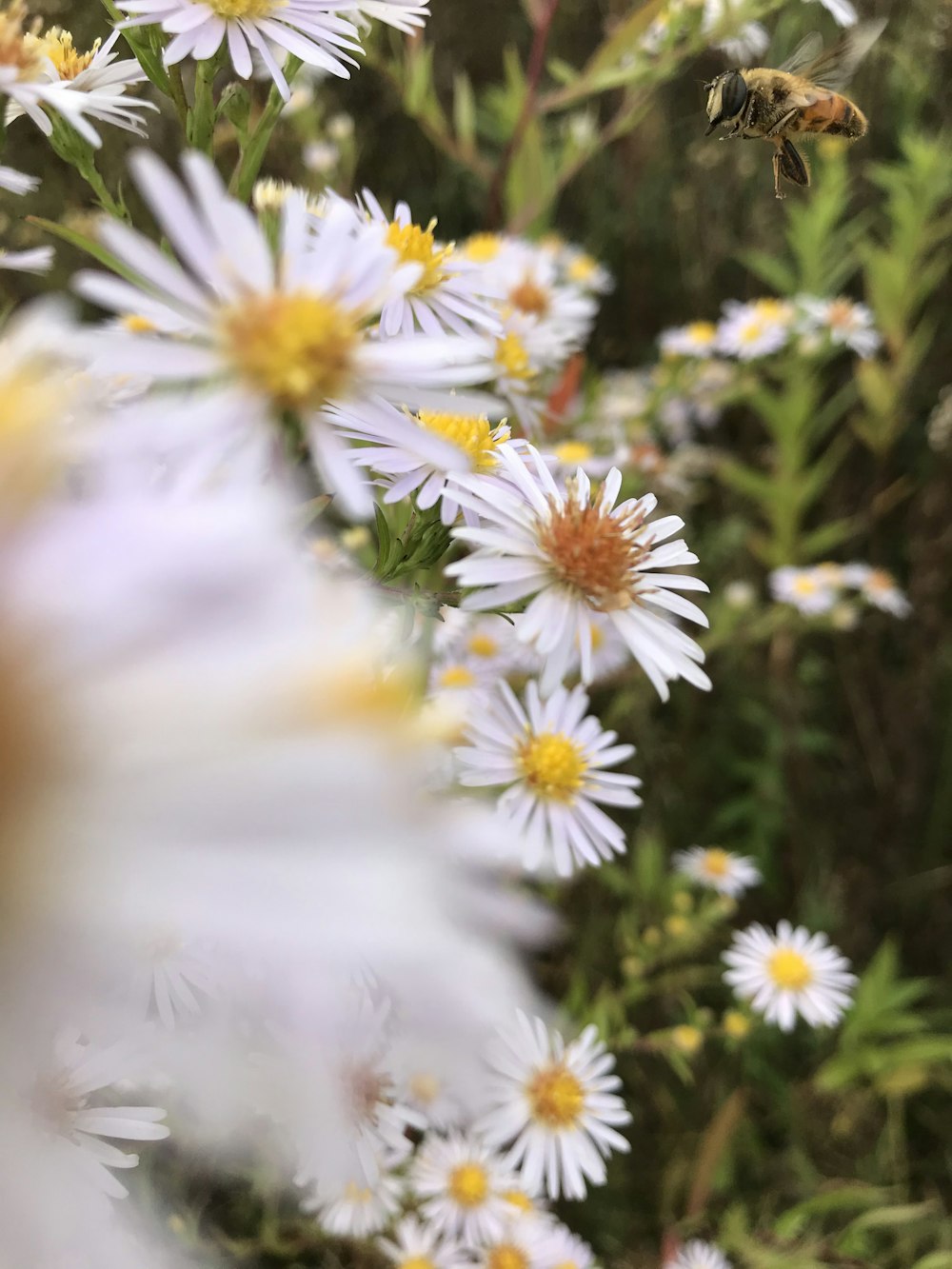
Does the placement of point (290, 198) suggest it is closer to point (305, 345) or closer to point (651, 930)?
point (305, 345)

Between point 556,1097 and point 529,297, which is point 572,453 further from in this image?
point 556,1097

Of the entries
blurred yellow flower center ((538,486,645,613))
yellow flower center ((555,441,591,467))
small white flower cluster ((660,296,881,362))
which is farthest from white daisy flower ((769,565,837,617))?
blurred yellow flower center ((538,486,645,613))

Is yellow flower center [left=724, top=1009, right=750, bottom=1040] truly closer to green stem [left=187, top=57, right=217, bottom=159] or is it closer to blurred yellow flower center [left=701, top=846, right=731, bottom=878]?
blurred yellow flower center [left=701, top=846, right=731, bottom=878]

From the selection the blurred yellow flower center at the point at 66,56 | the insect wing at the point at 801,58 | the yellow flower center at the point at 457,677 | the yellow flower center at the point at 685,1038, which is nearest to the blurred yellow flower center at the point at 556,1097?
the yellow flower center at the point at 685,1038

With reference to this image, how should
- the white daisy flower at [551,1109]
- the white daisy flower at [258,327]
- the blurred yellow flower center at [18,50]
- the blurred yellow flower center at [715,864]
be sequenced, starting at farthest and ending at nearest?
the blurred yellow flower center at [715,864] → the white daisy flower at [551,1109] → the blurred yellow flower center at [18,50] → the white daisy flower at [258,327]

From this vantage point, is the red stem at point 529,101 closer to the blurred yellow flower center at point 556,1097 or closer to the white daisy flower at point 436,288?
the white daisy flower at point 436,288

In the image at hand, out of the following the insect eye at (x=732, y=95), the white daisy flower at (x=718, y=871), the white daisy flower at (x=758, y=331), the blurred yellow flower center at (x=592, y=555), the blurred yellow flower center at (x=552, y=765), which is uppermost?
the white daisy flower at (x=758, y=331)
